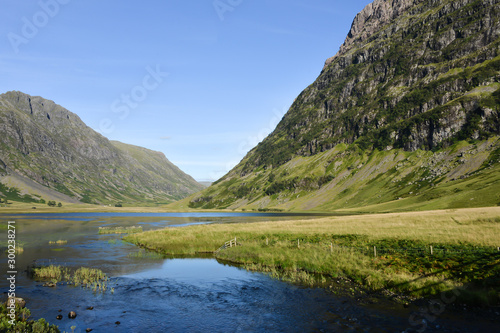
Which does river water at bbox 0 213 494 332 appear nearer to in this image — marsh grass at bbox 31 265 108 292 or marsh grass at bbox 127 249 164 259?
marsh grass at bbox 31 265 108 292

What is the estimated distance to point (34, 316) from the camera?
80.3 feet

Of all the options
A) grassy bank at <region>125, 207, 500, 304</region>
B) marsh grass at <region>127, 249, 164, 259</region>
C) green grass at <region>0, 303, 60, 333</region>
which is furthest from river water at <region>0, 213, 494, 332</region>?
marsh grass at <region>127, 249, 164, 259</region>

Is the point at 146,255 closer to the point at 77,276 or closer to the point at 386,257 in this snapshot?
the point at 77,276

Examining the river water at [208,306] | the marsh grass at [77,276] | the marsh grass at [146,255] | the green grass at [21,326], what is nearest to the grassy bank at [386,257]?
the marsh grass at [146,255]

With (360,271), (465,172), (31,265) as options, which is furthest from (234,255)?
(465,172)

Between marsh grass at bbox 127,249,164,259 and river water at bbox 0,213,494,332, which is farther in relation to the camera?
marsh grass at bbox 127,249,164,259

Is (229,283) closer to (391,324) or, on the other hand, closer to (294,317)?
(294,317)

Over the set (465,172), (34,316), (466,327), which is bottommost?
(466,327)

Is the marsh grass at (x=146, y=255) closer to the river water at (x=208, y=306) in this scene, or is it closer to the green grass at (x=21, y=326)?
the river water at (x=208, y=306)

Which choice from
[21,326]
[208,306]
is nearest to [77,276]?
[21,326]

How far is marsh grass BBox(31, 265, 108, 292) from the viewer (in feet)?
113

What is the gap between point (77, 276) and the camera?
3700 centimetres

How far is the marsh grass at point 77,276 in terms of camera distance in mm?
34434

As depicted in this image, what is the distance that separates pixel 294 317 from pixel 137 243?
169 ft
